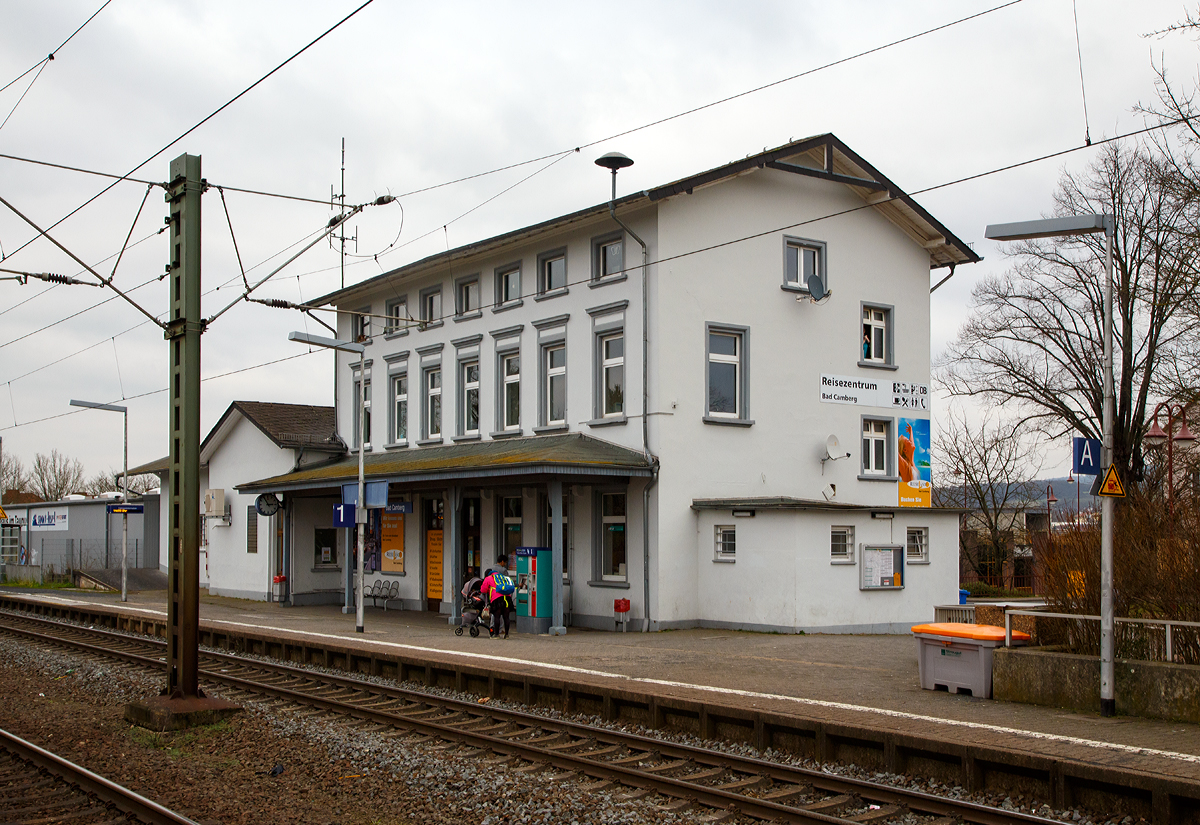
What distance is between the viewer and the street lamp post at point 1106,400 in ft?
36.5

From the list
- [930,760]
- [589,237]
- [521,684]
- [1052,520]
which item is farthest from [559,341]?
[930,760]

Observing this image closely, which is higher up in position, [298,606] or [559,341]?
[559,341]

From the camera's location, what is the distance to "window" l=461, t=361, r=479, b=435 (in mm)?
27625

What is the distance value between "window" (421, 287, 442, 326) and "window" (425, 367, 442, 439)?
4.19 ft

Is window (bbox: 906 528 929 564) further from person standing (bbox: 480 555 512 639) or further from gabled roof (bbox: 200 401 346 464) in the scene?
gabled roof (bbox: 200 401 346 464)

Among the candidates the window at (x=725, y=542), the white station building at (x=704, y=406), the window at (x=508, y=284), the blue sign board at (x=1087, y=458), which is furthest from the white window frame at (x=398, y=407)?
the blue sign board at (x=1087, y=458)

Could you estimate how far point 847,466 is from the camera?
24828mm

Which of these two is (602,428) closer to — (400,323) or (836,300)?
(836,300)

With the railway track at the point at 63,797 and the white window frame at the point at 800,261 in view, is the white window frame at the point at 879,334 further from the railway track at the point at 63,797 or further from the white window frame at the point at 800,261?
the railway track at the point at 63,797

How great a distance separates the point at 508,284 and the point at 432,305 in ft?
11.0

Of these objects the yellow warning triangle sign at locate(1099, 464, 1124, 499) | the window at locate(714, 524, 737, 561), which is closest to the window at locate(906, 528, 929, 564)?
the window at locate(714, 524, 737, 561)

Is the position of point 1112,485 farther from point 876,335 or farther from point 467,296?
point 467,296

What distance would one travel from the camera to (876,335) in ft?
84.8

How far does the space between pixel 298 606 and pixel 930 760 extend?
25901 millimetres
